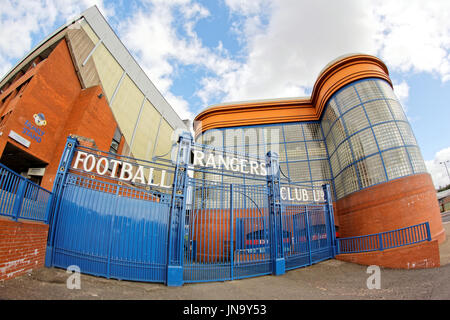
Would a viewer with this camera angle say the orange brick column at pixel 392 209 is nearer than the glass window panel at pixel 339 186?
Yes

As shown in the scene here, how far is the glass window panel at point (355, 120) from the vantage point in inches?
482

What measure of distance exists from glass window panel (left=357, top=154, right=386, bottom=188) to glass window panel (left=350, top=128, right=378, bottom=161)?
0.39 meters

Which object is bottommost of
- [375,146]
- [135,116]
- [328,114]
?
[375,146]

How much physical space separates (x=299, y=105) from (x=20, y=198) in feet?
56.8

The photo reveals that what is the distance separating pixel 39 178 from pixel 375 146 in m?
20.5

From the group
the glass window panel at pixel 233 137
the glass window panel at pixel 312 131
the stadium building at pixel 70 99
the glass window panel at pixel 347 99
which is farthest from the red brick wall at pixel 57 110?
the glass window panel at pixel 347 99

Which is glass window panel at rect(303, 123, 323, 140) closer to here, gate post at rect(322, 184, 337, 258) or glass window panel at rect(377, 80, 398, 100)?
glass window panel at rect(377, 80, 398, 100)

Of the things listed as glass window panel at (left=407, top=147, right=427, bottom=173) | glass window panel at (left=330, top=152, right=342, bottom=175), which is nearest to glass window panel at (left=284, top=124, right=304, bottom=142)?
glass window panel at (left=330, top=152, right=342, bottom=175)

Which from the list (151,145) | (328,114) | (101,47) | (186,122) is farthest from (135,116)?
(328,114)

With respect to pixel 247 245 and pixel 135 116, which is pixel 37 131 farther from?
pixel 247 245

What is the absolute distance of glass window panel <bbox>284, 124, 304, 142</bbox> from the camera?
16.2 meters

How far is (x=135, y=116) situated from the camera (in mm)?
23312

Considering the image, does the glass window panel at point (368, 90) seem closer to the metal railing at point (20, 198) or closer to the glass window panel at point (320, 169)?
the glass window panel at point (320, 169)

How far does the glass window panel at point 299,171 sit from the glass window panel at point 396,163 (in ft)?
15.7
